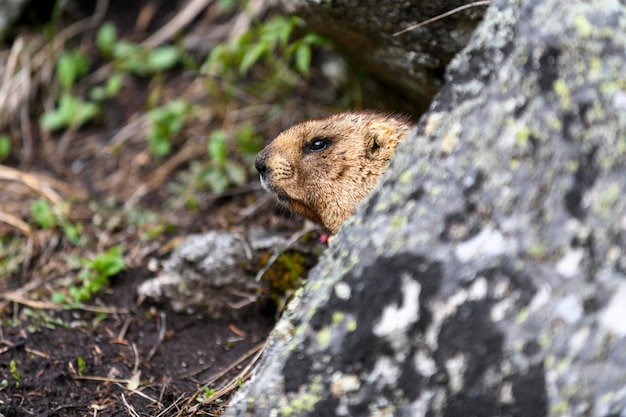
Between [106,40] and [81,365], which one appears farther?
[106,40]

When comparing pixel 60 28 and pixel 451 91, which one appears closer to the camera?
pixel 451 91

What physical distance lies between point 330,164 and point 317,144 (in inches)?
6.5

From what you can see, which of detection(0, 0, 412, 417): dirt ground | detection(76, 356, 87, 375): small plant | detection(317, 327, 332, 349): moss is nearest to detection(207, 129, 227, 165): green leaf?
detection(0, 0, 412, 417): dirt ground

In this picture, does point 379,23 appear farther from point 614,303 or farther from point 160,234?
point 614,303

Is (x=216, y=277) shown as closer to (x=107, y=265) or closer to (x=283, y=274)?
(x=283, y=274)

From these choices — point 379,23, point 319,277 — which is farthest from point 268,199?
point 319,277

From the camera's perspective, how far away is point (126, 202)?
640 centimetres

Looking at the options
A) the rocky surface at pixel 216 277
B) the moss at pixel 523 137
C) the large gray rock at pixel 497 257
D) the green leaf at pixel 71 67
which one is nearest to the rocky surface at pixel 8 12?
the green leaf at pixel 71 67

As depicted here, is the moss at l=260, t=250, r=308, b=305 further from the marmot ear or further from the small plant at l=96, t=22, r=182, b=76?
the small plant at l=96, t=22, r=182, b=76

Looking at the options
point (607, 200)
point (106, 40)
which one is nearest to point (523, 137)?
point (607, 200)

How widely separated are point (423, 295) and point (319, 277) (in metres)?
0.54

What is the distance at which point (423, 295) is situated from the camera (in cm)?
260

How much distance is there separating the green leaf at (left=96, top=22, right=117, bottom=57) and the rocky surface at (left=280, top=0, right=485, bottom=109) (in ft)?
10.8

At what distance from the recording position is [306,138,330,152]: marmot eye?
4.39 metres
